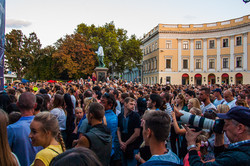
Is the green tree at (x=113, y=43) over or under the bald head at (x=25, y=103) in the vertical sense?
over

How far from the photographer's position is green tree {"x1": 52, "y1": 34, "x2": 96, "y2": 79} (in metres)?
38.5

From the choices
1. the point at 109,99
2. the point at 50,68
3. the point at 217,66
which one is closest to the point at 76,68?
the point at 50,68

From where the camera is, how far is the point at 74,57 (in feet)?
131

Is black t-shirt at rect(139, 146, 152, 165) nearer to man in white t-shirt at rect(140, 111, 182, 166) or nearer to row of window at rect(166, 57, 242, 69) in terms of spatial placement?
man in white t-shirt at rect(140, 111, 182, 166)

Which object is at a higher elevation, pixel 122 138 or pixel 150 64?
pixel 150 64

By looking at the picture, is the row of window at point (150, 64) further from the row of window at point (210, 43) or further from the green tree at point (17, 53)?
the green tree at point (17, 53)

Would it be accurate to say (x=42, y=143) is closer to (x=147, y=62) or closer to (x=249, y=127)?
(x=249, y=127)

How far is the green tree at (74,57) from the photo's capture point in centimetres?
3847

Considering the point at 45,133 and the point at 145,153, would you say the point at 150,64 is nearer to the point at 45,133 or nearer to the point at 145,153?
the point at 145,153

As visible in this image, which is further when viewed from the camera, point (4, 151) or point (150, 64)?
point (150, 64)

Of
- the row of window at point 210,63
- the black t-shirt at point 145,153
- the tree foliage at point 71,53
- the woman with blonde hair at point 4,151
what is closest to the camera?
the woman with blonde hair at point 4,151

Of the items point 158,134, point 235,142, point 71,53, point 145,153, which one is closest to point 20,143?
point 145,153

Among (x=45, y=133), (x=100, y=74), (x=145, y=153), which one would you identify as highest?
(x=100, y=74)

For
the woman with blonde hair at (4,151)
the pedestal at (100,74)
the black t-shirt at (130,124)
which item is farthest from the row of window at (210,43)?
the woman with blonde hair at (4,151)
